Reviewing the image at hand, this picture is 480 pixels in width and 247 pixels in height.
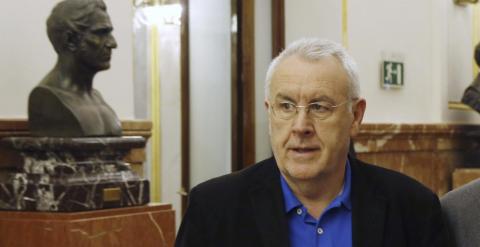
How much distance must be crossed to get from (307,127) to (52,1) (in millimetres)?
2711

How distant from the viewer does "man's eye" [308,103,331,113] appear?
7.57ft

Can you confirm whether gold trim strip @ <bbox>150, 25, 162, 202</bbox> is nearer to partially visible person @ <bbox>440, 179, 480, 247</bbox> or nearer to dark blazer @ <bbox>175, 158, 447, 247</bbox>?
dark blazer @ <bbox>175, 158, 447, 247</bbox>

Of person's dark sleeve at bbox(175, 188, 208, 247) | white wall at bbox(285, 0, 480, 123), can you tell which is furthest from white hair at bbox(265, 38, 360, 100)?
white wall at bbox(285, 0, 480, 123)

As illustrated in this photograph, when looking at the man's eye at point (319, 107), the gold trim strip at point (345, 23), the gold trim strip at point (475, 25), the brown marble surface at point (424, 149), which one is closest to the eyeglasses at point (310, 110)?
the man's eye at point (319, 107)

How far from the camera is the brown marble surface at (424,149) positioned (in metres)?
7.31

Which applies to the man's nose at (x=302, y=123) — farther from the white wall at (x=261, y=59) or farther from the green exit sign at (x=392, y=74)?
the green exit sign at (x=392, y=74)

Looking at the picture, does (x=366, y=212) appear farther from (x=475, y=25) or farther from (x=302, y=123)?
(x=475, y=25)

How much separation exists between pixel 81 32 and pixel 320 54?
1.97 metres

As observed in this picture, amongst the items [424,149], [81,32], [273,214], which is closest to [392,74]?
[424,149]

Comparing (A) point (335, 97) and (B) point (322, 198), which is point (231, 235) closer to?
(B) point (322, 198)

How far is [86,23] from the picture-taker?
406cm

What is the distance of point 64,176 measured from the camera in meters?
3.97

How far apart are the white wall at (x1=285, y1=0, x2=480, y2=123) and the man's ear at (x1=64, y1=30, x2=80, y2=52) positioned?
2973mm

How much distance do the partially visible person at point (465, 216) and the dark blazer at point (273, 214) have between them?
4 cm
